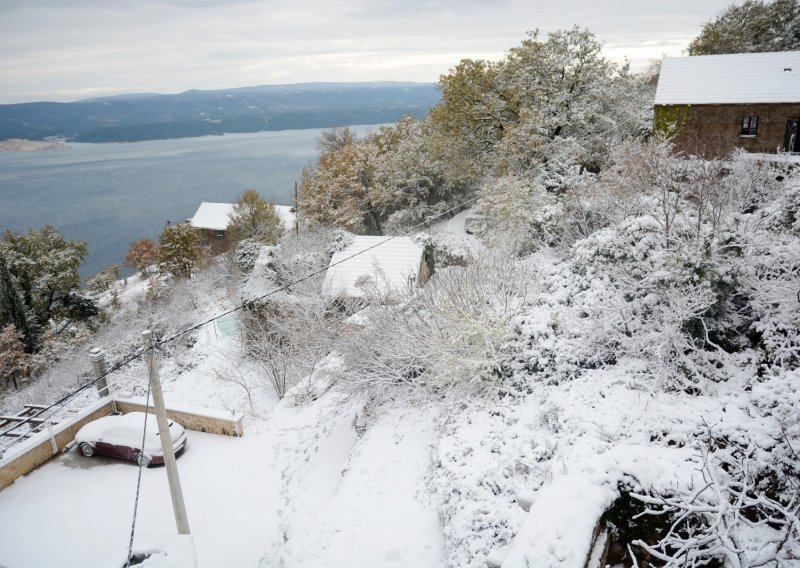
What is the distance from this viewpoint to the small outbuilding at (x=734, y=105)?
18781mm

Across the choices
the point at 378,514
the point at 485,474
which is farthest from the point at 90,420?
the point at 485,474

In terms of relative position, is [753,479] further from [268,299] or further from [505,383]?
[268,299]

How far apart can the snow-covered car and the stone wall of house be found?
20550 millimetres

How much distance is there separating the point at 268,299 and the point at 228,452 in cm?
867

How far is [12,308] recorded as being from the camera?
28.5m

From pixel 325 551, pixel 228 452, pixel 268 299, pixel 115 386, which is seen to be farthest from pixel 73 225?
pixel 325 551

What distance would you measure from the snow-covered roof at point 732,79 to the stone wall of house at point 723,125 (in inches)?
12.7

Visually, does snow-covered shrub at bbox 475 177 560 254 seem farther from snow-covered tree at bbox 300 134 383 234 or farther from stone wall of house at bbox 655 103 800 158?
snow-covered tree at bbox 300 134 383 234

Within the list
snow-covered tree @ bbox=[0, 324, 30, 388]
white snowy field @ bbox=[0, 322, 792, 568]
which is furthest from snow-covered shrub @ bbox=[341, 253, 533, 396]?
snow-covered tree @ bbox=[0, 324, 30, 388]

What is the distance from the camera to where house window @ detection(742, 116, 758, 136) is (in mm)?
19297

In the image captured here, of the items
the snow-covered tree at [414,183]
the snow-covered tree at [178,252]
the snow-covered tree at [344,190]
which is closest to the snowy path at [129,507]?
the snow-covered tree at [414,183]

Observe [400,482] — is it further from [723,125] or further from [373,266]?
[723,125]

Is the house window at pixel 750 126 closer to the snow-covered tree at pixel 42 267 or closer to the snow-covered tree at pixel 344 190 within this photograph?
the snow-covered tree at pixel 344 190

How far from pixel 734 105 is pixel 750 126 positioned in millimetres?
1166
